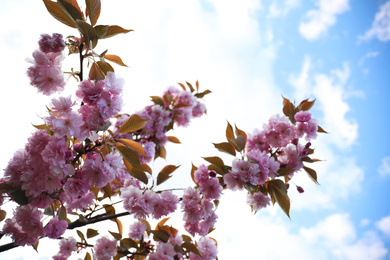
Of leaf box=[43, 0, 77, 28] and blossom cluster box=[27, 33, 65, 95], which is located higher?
leaf box=[43, 0, 77, 28]

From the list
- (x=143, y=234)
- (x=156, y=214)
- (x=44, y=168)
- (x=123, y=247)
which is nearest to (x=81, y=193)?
(x=44, y=168)

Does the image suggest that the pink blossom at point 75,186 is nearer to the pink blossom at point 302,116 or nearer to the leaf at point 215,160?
the leaf at point 215,160

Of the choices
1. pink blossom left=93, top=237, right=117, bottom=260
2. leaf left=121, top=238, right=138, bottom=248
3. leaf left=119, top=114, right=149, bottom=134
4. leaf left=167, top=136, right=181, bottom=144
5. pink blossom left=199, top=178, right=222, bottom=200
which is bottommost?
pink blossom left=93, top=237, right=117, bottom=260

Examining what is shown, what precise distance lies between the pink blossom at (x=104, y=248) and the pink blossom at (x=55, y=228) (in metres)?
0.52

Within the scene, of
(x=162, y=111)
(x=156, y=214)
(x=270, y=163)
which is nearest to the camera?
(x=270, y=163)

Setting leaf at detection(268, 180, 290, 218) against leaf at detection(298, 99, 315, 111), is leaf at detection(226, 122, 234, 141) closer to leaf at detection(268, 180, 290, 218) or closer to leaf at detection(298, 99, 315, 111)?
leaf at detection(268, 180, 290, 218)

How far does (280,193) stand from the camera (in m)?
1.45

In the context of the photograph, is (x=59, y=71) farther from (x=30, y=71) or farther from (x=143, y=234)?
(x=143, y=234)

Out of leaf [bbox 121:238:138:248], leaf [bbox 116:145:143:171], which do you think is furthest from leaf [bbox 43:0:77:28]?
leaf [bbox 121:238:138:248]

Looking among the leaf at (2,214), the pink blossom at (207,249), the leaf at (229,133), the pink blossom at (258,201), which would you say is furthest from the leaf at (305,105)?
the leaf at (2,214)

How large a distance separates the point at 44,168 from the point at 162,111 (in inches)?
71.5

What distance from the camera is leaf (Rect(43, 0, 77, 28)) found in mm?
1127

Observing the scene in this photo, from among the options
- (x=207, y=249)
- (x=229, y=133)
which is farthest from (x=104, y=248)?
(x=229, y=133)

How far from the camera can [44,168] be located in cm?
115
